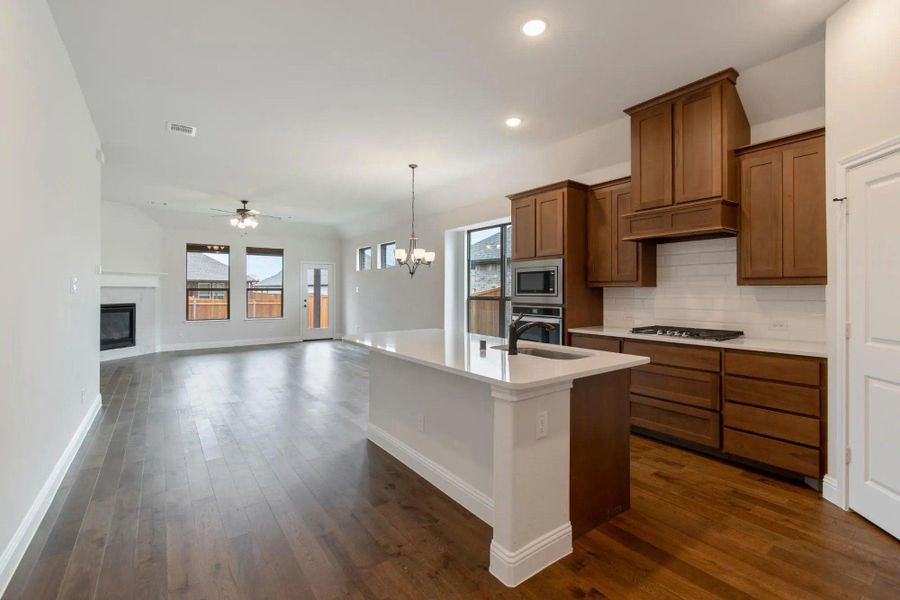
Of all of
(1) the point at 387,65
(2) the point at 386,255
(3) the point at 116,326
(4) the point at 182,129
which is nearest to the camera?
(1) the point at 387,65

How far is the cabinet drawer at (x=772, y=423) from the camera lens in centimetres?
268

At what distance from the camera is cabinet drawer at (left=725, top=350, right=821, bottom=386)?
2.68m

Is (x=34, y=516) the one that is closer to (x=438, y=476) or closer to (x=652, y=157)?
(x=438, y=476)

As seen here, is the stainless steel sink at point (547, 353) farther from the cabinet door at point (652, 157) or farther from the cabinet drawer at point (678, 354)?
the cabinet door at point (652, 157)

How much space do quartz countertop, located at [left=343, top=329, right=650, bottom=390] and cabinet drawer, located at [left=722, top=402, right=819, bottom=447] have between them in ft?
4.14

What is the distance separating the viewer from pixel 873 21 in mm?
2236

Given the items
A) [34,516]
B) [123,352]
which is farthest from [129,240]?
[34,516]

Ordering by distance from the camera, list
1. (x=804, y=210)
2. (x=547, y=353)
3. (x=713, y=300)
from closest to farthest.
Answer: (x=547, y=353)
(x=804, y=210)
(x=713, y=300)

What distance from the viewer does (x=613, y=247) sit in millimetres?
4172

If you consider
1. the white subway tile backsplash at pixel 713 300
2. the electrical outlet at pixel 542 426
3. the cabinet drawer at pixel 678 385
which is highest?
the white subway tile backsplash at pixel 713 300

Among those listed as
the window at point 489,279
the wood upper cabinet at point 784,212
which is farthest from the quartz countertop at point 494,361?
the window at point 489,279

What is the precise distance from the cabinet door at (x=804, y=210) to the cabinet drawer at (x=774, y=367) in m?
0.65

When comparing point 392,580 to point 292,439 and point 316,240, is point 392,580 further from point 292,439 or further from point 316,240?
point 316,240

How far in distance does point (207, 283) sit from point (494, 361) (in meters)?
9.07
